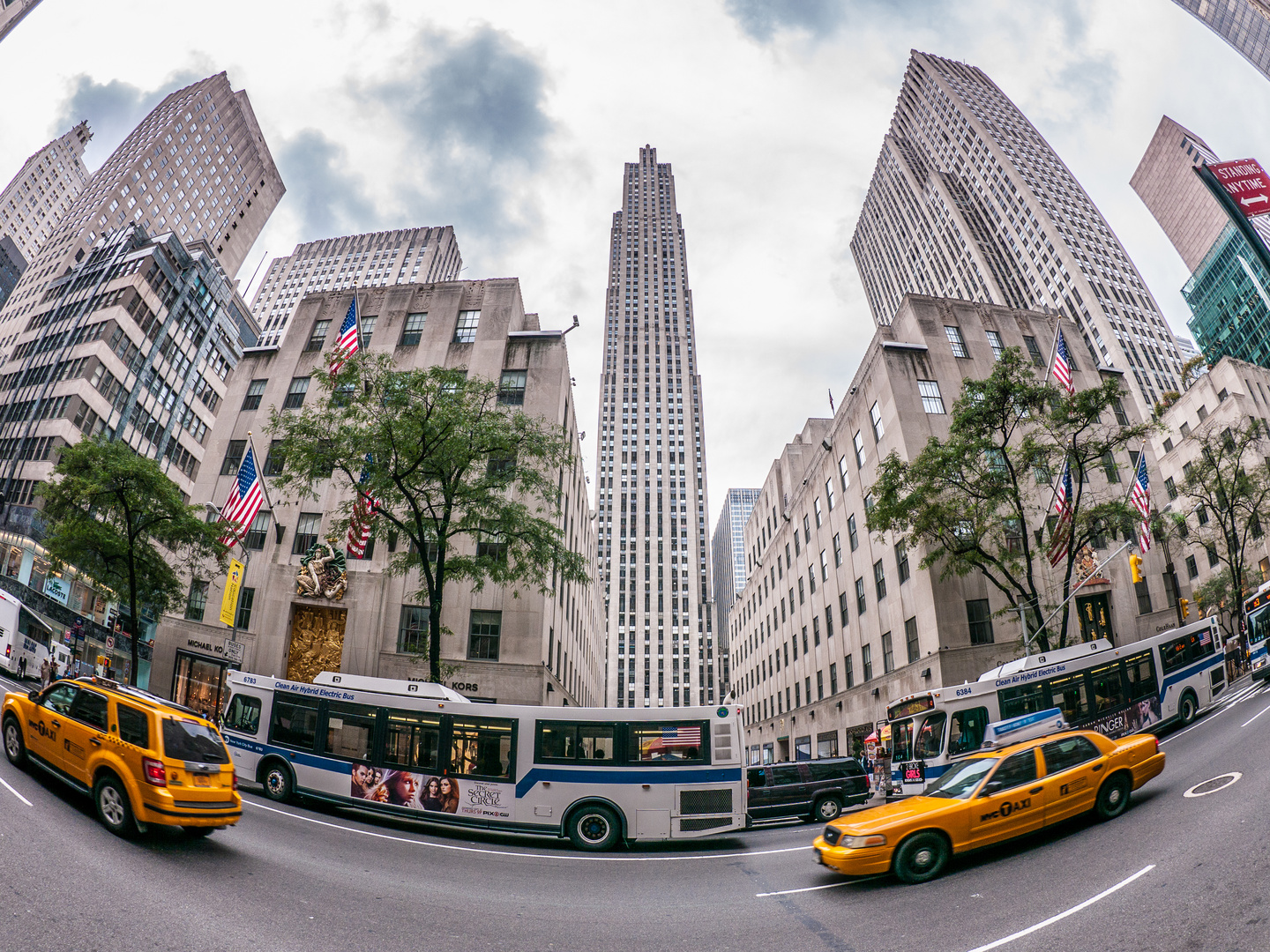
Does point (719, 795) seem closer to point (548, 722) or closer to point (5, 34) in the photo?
point (548, 722)

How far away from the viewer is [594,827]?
44.4ft

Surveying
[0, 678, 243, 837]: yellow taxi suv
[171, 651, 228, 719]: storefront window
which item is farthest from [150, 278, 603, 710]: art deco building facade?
[0, 678, 243, 837]: yellow taxi suv

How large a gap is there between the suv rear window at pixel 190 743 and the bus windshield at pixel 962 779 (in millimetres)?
10838

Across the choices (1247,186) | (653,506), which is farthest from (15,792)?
(653,506)

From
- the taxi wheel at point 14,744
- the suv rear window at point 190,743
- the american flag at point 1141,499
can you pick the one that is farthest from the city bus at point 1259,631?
the taxi wheel at point 14,744

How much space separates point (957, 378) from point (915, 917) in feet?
116

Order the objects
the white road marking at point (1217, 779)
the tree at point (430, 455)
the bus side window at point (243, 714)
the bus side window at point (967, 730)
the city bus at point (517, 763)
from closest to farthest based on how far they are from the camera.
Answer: the white road marking at point (1217, 779), the city bus at point (517, 763), the bus side window at point (243, 714), the bus side window at point (967, 730), the tree at point (430, 455)

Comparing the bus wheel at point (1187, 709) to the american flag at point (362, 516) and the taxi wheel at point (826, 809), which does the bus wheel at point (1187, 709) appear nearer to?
the taxi wheel at point (826, 809)

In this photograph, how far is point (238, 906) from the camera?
273 inches

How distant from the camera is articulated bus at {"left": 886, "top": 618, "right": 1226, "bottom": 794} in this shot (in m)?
18.2

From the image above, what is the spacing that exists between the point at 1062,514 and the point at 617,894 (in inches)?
812

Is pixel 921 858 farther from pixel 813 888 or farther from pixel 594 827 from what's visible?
pixel 594 827

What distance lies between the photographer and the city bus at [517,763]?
1356 centimetres

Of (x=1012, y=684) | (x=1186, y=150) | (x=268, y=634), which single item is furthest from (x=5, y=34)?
(x=1186, y=150)
